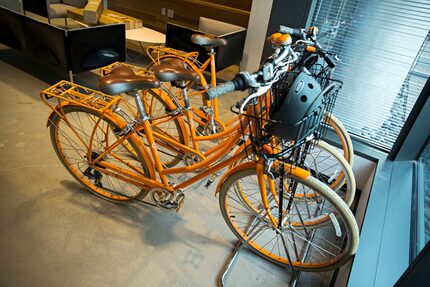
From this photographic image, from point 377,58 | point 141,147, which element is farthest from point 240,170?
point 377,58

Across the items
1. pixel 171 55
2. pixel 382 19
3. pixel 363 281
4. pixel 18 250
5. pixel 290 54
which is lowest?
pixel 18 250

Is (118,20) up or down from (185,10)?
down

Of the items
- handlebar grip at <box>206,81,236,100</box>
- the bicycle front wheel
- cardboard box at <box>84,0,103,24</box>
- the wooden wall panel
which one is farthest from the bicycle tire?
cardboard box at <box>84,0,103,24</box>

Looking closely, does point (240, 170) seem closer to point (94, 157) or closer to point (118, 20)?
point (94, 157)

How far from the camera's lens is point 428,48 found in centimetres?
204

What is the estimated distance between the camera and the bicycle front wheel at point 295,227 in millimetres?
1328

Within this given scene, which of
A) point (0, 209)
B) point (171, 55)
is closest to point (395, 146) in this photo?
point (171, 55)

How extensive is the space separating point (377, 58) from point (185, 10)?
103 inches

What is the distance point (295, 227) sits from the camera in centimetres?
177

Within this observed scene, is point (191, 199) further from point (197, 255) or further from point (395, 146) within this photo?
point (395, 146)

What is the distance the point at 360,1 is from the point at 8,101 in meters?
3.17

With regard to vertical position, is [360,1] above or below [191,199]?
above

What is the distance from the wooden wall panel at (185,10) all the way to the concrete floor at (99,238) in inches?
93.6

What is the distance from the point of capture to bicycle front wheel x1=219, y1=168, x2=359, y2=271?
133 centimetres
